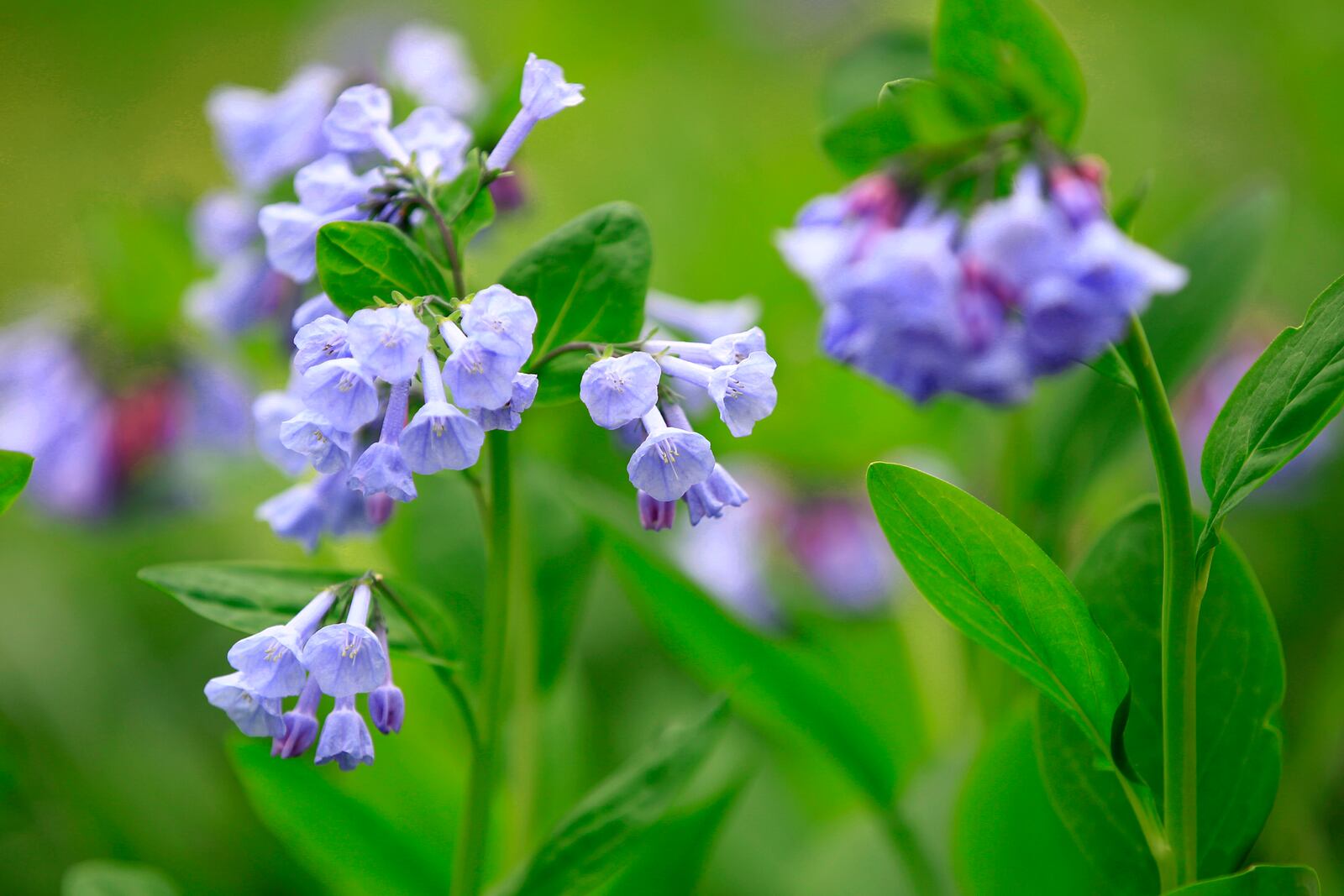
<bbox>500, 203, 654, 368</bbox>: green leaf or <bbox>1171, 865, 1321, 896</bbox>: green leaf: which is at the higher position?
<bbox>500, 203, 654, 368</bbox>: green leaf

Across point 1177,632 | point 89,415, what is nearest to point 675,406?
point 1177,632

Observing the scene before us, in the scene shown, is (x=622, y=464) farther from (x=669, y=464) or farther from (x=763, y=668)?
(x=669, y=464)

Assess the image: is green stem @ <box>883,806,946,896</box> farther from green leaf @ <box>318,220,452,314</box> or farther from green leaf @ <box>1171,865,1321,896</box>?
green leaf @ <box>318,220,452,314</box>

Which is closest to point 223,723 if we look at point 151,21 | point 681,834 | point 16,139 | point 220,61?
point 681,834

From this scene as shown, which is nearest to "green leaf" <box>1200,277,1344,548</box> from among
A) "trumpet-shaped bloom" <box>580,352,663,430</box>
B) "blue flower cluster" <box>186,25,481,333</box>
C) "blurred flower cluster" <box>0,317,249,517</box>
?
"trumpet-shaped bloom" <box>580,352,663,430</box>

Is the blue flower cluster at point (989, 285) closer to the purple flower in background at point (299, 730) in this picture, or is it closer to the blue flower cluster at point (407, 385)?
the blue flower cluster at point (407, 385)

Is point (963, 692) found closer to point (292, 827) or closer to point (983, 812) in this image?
point (983, 812)

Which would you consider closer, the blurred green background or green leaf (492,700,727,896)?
green leaf (492,700,727,896)

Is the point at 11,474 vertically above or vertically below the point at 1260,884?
above
